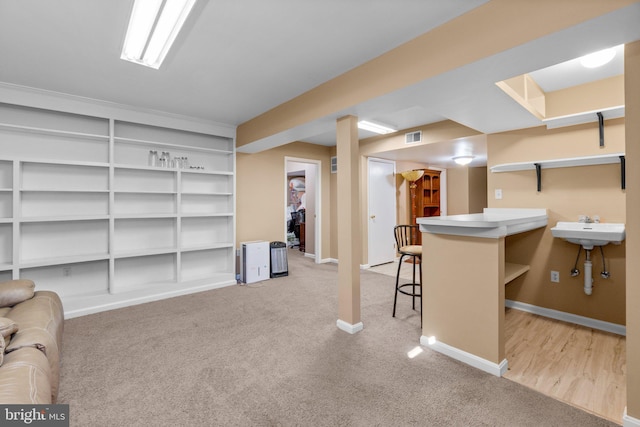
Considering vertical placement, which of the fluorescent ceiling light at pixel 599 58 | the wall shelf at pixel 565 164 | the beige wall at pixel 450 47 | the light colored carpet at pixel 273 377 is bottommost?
the light colored carpet at pixel 273 377

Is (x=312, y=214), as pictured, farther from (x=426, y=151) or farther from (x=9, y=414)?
(x=9, y=414)

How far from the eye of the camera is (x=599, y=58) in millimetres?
2307

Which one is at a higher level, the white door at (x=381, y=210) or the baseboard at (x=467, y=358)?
the white door at (x=381, y=210)

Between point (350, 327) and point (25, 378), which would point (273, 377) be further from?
point (25, 378)

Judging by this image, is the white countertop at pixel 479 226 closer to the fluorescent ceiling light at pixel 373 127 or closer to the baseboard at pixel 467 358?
the baseboard at pixel 467 358

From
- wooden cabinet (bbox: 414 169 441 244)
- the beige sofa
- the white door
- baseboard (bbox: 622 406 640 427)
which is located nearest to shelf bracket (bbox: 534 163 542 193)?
baseboard (bbox: 622 406 640 427)

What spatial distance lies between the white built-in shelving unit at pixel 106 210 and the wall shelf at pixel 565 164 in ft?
12.4

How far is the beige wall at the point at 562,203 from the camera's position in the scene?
2744mm

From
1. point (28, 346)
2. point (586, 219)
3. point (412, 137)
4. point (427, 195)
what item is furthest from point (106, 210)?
point (427, 195)

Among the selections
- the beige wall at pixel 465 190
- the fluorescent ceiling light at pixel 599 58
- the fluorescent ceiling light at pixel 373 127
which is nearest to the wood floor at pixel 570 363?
the fluorescent ceiling light at pixel 599 58

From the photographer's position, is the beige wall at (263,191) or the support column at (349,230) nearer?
the support column at (349,230)

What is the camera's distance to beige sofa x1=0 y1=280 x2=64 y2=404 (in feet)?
4.02

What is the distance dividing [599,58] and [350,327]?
3.10 metres

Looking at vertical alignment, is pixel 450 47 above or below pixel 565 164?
above
